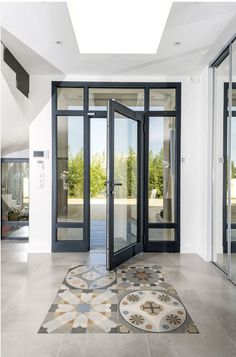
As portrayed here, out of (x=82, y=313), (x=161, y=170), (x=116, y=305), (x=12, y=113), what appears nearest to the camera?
(x=82, y=313)

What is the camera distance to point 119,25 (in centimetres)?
356

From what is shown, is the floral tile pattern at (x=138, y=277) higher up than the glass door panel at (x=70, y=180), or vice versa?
the glass door panel at (x=70, y=180)

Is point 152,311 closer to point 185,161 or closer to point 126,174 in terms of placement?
point 126,174

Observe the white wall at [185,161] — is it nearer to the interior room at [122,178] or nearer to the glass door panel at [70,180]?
the interior room at [122,178]

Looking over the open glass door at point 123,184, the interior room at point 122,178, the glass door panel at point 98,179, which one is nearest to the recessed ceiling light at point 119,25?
the interior room at point 122,178

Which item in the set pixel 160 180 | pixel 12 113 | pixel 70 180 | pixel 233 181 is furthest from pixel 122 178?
pixel 12 113

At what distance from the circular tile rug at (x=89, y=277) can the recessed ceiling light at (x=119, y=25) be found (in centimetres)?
300

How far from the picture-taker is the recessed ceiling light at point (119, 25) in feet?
10.3

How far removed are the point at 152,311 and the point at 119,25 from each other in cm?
342

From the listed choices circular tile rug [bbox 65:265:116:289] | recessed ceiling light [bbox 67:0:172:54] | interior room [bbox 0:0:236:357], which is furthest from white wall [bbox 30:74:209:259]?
circular tile rug [bbox 65:265:116:289]

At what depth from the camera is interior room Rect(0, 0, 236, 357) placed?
2453mm

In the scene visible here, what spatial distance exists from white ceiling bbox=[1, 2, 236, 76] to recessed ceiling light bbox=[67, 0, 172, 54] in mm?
98

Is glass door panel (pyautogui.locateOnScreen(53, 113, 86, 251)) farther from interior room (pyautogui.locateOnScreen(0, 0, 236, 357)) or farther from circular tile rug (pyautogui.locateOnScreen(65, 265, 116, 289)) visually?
circular tile rug (pyautogui.locateOnScreen(65, 265, 116, 289))

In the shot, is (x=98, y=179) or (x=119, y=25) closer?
(x=119, y=25)
